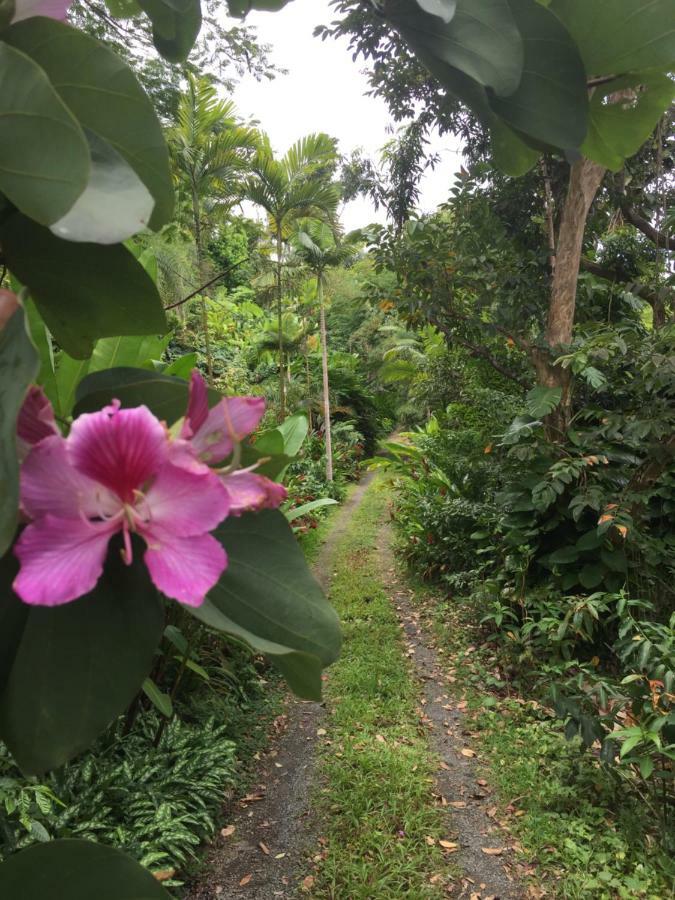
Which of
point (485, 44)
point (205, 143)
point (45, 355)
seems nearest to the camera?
point (485, 44)

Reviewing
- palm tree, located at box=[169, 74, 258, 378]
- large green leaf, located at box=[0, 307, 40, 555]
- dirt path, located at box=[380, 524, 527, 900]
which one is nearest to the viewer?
large green leaf, located at box=[0, 307, 40, 555]

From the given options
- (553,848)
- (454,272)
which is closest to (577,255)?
(454,272)

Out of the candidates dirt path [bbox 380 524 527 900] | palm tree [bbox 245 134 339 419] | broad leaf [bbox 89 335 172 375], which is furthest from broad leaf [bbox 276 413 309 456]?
palm tree [bbox 245 134 339 419]

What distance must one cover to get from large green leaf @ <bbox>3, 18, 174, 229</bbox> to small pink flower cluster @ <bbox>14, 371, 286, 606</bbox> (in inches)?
3.3

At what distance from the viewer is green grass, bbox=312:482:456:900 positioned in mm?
2014

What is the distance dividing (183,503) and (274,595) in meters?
0.06

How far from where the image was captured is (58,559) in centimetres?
15

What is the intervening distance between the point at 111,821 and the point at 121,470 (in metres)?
2.30

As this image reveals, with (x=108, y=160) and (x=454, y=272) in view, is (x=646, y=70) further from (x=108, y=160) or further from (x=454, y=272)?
(x=454, y=272)

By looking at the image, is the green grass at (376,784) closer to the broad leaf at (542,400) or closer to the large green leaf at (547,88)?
the broad leaf at (542,400)

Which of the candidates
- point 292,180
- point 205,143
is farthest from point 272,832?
point 292,180

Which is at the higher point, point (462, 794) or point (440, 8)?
point (440, 8)

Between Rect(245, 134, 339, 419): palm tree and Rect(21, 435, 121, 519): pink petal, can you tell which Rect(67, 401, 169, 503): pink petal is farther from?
Rect(245, 134, 339, 419): palm tree

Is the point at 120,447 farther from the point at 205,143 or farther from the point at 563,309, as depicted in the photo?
the point at 205,143
